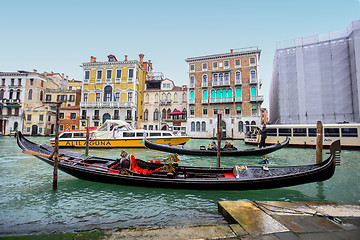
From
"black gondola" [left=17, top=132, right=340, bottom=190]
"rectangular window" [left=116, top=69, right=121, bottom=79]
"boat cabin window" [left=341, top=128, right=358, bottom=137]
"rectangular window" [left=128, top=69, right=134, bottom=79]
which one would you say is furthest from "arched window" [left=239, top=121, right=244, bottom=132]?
"black gondola" [left=17, top=132, right=340, bottom=190]

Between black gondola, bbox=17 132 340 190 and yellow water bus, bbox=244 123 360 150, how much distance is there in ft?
41.5

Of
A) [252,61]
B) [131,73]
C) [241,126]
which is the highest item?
[252,61]

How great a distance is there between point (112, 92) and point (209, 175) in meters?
27.4

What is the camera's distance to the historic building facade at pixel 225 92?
86.2 ft

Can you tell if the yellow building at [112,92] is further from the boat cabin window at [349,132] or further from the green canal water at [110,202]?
the boat cabin window at [349,132]

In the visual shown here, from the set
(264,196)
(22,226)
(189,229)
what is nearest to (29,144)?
(22,226)

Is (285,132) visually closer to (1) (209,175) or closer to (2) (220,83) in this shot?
(2) (220,83)

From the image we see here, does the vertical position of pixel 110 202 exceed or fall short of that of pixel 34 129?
it falls short

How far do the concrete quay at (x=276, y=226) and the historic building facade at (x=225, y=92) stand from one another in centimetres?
2299

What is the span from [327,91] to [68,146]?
24194 mm

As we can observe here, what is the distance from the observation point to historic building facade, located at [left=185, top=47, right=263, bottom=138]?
86.2 ft

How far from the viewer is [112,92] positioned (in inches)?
1175

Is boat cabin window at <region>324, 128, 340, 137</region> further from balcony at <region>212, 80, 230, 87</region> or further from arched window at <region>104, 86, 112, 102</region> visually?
arched window at <region>104, 86, 112, 102</region>

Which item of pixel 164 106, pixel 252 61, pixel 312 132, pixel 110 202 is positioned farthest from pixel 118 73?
pixel 110 202
